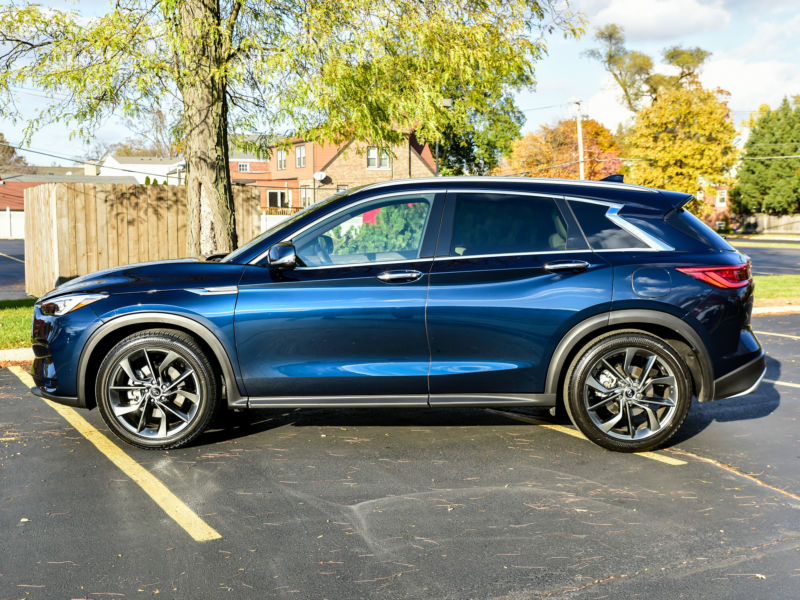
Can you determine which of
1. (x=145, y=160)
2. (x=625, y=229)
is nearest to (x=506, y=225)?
(x=625, y=229)

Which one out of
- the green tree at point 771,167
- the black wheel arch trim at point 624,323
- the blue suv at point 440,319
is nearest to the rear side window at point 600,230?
the blue suv at point 440,319

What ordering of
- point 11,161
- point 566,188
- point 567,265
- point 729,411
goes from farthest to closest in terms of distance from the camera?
point 11,161 < point 729,411 < point 566,188 < point 567,265

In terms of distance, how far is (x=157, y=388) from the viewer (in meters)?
5.55

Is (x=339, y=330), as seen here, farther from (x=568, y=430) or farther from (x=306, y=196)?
(x=306, y=196)

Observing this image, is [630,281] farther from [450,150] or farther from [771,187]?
[771,187]

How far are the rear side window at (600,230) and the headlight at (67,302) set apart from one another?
132 inches

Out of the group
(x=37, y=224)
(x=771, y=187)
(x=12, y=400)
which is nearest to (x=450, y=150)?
(x=771, y=187)

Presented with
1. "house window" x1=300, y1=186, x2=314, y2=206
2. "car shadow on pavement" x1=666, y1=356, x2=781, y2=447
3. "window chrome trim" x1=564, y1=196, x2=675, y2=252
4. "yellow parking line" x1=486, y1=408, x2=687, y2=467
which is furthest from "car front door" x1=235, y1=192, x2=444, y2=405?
"house window" x1=300, y1=186, x2=314, y2=206

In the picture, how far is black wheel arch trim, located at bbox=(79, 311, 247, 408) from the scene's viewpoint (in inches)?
214

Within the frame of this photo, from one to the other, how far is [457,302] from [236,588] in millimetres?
2528

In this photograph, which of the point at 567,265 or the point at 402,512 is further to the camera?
the point at 567,265

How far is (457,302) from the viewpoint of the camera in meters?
5.38

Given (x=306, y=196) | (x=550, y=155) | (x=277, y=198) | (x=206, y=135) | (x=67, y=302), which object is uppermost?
(x=550, y=155)

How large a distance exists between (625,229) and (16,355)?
23.3 ft
